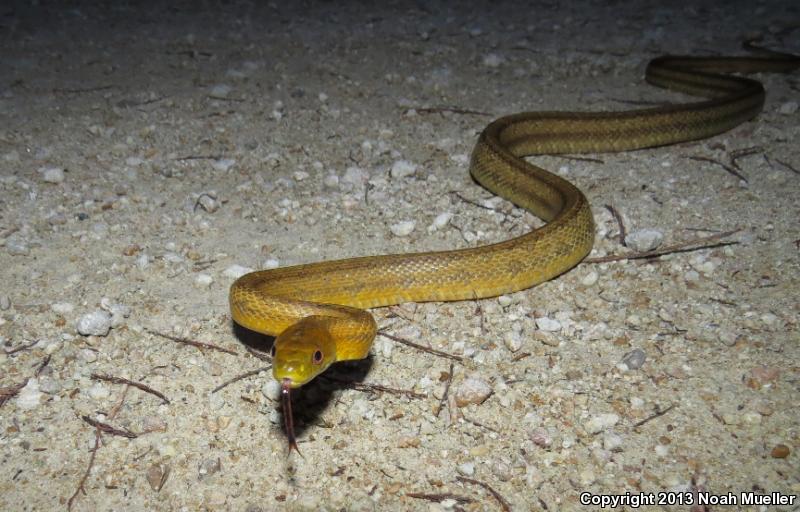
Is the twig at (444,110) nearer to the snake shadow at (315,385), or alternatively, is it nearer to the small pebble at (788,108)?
the small pebble at (788,108)

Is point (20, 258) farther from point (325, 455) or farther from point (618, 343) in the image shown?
point (618, 343)

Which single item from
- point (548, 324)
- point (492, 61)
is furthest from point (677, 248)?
point (492, 61)

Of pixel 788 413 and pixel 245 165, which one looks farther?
pixel 245 165

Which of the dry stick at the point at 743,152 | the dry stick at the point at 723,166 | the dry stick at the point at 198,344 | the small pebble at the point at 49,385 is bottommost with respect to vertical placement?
the small pebble at the point at 49,385

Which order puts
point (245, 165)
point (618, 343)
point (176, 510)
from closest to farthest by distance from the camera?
point (176, 510), point (618, 343), point (245, 165)

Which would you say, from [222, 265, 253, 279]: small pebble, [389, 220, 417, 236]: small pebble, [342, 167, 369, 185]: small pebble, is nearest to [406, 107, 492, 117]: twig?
[342, 167, 369, 185]: small pebble

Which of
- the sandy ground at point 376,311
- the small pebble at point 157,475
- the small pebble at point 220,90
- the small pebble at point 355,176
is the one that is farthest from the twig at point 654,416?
the small pebble at point 220,90

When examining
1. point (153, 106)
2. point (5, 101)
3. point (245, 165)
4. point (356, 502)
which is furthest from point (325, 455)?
point (5, 101)
